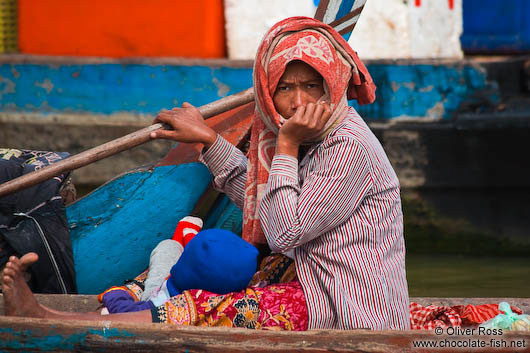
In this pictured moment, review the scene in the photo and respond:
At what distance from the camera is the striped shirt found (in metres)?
2.11

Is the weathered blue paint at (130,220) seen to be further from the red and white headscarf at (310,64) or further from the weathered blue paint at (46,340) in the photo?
the weathered blue paint at (46,340)

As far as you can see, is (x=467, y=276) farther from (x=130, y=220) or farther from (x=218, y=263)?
(x=218, y=263)

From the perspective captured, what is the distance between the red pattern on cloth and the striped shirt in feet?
0.88

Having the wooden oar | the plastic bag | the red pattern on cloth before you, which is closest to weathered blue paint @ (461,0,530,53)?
the wooden oar

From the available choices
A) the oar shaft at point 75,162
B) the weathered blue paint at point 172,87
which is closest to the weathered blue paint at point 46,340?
the oar shaft at point 75,162

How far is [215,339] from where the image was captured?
82.0 inches

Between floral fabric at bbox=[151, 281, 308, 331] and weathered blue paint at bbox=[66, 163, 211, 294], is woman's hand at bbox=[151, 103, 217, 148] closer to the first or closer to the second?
weathered blue paint at bbox=[66, 163, 211, 294]

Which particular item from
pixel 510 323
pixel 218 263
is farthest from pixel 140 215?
pixel 510 323

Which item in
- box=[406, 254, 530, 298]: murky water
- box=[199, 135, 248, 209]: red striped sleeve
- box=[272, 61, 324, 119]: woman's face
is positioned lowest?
box=[406, 254, 530, 298]: murky water

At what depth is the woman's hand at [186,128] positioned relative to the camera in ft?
8.55

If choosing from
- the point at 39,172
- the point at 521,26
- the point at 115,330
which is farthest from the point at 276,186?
the point at 521,26

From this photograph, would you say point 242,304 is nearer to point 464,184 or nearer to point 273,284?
point 273,284

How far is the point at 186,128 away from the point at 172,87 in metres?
2.86

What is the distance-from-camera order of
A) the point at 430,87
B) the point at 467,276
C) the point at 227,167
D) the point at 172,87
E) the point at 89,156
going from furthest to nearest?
the point at 172,87 → the point at 430,87 → the point at 467,276 → the point at 89,156 → the point at 227,167
